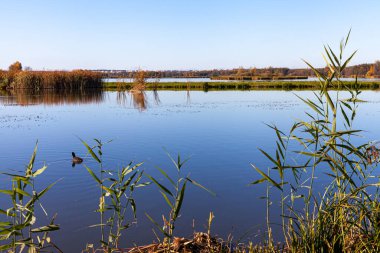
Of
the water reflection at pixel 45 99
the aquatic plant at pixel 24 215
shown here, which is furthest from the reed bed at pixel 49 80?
the aquatic plant at pixel 24 215

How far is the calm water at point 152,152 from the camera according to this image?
6.09 meters

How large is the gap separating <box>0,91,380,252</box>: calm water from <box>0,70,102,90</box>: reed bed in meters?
16.1

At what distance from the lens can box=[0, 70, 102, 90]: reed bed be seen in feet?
126

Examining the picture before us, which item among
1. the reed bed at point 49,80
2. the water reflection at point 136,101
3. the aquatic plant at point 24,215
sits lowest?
the water reflection at point 136,101

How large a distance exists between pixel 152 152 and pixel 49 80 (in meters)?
30.8

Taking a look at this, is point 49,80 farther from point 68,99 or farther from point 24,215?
point 24,215

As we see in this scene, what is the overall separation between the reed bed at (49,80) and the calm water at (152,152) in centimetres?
1614

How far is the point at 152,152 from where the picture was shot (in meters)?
11.1

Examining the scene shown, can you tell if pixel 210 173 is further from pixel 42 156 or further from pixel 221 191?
pixel 42 156

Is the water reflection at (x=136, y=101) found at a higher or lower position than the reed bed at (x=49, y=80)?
lower

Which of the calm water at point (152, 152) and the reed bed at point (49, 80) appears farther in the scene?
the reed bed at point (49, 80)

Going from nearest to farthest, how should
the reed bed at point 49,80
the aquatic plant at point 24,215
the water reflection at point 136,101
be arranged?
the aquatic plant at point 24,215, the water reflection at point 136,101, the reed bed at point 49,80

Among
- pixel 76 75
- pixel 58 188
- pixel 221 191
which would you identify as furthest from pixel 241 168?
pixel 76 75

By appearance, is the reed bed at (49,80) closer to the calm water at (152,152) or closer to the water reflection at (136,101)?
the water reflection at (136,101)
